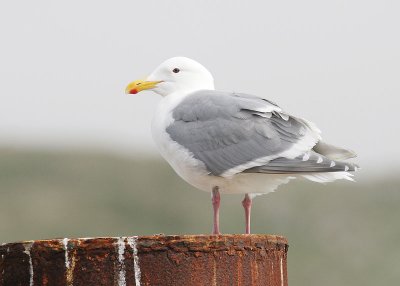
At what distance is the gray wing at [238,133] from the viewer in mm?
7238

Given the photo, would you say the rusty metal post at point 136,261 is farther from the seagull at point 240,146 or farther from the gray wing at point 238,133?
the gray wing at point 238,133

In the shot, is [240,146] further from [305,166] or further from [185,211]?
[185,211]

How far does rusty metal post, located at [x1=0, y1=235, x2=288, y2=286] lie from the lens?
14.7ft

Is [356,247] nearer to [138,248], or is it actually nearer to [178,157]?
[178,157]

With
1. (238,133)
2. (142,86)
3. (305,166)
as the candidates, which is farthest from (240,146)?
(142,86)

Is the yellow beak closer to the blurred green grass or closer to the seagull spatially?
the seagull

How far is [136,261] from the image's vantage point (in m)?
4.50

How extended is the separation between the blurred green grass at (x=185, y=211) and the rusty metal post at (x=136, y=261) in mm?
17768

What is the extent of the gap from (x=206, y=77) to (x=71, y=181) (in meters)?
21.8

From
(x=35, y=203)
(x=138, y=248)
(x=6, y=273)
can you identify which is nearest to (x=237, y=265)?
(x=138, y=248)

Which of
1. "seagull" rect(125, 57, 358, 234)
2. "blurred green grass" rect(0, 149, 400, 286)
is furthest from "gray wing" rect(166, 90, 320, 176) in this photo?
"blurred green grass" rect(0, 149, 400, 286)

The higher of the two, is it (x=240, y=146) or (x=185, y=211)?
(x=185, y=211)

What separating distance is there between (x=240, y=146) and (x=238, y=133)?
92 mm

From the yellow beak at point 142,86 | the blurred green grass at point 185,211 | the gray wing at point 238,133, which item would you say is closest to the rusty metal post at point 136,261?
the gray wing at point 238,133
